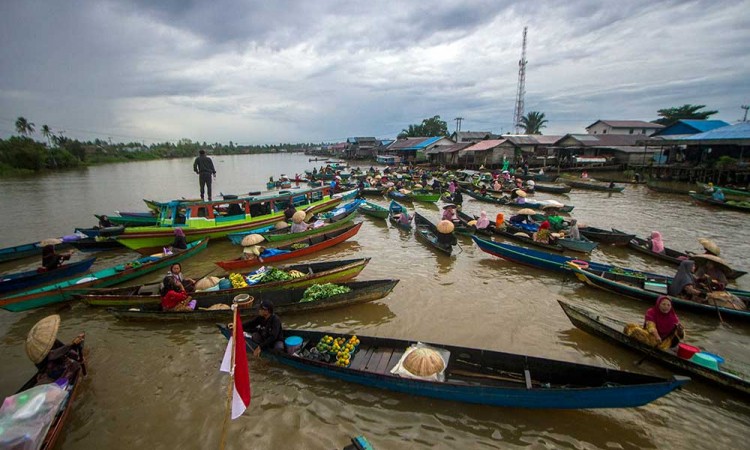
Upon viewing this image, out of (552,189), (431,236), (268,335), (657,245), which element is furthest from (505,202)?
(268,335)

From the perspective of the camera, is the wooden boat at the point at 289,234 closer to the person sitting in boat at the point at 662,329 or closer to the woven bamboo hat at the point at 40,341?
the woven bamboo hat at the point at 40,341

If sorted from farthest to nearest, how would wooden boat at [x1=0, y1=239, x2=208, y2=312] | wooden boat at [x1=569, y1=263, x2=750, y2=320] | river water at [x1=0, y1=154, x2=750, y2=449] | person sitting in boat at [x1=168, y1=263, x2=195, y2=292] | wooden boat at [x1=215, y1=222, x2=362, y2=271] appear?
wooden boat at [x1=215, y1=222, x2=362, y2=271], wooden boat at [x1=0, y1=239, x2=208, y2=312], person sitting in boat at [x1=168, y1=263, x2=195, y2=292], wooden boat at [x1=569, y1=263, x2=750, y2=320], river water at [x1=0, y1=154, x2=750, y2=449]

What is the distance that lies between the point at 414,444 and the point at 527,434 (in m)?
1.88

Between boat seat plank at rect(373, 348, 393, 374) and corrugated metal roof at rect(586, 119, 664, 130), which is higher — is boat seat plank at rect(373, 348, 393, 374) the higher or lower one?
the lower one

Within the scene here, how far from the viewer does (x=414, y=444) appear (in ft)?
16.8

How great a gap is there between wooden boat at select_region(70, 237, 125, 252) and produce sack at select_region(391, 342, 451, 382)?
47.2ft

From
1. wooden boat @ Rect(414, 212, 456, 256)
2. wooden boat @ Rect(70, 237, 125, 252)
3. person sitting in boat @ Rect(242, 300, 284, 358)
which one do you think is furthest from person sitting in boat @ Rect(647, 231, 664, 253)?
wooden boat @ Rect(70, 237, 125, 252)

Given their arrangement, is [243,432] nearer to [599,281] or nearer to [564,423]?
[564,423]

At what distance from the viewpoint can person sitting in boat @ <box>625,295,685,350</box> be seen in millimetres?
6193

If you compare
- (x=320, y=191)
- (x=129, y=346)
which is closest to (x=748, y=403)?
(x=129, y=346)

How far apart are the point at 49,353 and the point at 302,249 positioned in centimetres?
816

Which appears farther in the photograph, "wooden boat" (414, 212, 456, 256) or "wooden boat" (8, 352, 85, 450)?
"wooden boat" (414, 212, 456, 256)

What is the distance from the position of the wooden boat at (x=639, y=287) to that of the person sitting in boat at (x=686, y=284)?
0.24 meters

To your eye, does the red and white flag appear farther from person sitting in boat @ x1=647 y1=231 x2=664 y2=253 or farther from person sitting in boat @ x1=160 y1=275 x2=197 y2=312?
person sitting in boat @ x1=647 y1=231 x2=664 y2=253
